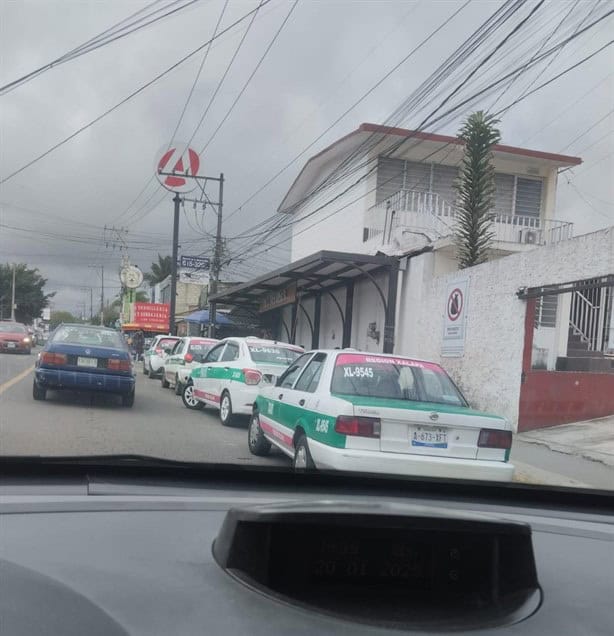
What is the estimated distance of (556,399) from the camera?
13016mm

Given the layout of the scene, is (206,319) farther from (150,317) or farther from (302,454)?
(302,454)

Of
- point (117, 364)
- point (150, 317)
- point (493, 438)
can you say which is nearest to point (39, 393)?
point (117, 364)

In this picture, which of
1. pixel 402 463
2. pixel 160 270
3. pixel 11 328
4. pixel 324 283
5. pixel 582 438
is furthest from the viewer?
pixel 160 270

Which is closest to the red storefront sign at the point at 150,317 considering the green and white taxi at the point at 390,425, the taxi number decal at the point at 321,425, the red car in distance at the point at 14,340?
the red car in distance at the point at 14,340

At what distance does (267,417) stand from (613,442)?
6073 mm

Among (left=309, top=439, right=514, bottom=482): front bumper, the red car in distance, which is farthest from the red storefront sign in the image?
(left=309, top=439, right=514, bottom=482): front bumper

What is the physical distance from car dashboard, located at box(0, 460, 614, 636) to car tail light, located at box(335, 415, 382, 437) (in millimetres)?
3255

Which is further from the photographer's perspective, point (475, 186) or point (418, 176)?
point (418, 176)

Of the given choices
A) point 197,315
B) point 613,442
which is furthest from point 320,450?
point 197,315

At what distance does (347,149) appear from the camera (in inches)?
906

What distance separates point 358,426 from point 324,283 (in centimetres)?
1783

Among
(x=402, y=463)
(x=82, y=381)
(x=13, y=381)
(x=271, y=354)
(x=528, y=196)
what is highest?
(x=528, y=196)

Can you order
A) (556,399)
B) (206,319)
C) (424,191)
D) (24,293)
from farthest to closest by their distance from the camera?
(24,293)
(206,319)
(424,191)
(556,399)

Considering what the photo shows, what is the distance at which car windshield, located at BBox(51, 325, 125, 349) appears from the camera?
42.3 feet
